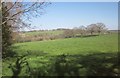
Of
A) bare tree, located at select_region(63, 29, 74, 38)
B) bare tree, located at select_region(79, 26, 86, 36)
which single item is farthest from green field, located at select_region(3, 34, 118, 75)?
bare tree, located at select_region(79, 26, 86, 36)

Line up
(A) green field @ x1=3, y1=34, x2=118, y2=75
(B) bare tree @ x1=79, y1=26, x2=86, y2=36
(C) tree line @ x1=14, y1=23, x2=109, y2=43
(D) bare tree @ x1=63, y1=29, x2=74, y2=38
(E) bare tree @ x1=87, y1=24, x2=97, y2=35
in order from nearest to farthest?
(A) green field @ x1=3, y1=34, x2=118, y2=75 → (C) tree line @ x1=14, y1=23, x2=109, y2=43 → (D) bare tree @ x1=63, y1=29, x2=74, y2=38 → (B) bare tree @ x1=79, y1=26, x2=86, y2=36 → (E) bare tree @ x1=87, y1=24, x2=97, y2=35

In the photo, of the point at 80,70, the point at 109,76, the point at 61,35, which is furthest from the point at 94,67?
the point at 61,35

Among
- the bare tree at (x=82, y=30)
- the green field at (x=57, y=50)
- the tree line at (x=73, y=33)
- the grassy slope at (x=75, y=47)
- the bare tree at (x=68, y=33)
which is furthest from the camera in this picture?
the bare tree at (x=82, y=30)

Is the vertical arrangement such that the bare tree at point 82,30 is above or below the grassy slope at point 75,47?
above

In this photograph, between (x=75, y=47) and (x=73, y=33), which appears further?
(x=73, y=33)

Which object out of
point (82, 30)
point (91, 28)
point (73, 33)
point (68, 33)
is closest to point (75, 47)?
point (68, 33)

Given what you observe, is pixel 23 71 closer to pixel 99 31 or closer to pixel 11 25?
pixel 11 25

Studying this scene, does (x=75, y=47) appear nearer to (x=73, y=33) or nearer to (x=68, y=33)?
(x=68, y=33)

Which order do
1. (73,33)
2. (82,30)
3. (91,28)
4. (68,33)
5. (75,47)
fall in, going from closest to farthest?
(75,47) < (68,33) < (73,33) < (82,30) < (91,28)

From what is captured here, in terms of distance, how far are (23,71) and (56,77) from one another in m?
2.35

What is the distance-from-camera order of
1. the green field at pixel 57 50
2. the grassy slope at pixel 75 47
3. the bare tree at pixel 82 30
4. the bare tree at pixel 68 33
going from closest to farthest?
the green field at pixel 57 50
the grassy slope at pixel 75 47
the bare tree at pixel 68 33
the bare tree at pixel 82 30

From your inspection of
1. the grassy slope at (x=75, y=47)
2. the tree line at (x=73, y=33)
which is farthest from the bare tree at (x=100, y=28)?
the grassy slope at (x=75, y=47)

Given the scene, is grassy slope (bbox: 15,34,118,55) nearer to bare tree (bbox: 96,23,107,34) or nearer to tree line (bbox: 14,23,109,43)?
tree line (bbox: 14,23,109,43)

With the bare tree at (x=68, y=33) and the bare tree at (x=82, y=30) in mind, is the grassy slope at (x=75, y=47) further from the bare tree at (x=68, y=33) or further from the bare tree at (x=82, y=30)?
the bare tree at (x=82, y=30)
